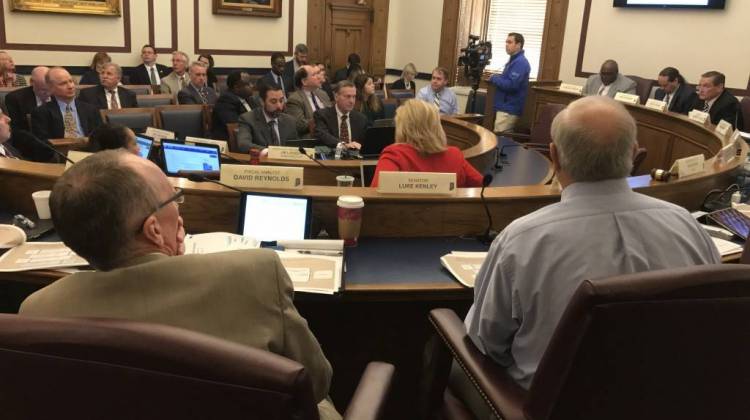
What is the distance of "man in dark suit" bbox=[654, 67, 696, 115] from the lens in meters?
6.52

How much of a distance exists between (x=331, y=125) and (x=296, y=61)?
12.6 feet

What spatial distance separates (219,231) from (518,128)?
6.38 m

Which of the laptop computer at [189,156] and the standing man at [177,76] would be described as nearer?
the laptop computer at [189,156]

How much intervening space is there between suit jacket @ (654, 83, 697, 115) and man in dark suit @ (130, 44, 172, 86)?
605cm

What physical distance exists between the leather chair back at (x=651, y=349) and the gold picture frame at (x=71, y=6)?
7.70m

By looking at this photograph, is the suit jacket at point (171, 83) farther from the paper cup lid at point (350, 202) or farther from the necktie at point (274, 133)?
the paper cup lid at point (350, 202)

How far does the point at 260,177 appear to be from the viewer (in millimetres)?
2148

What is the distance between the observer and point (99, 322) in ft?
2.70

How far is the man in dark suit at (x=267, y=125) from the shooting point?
4.54 meters

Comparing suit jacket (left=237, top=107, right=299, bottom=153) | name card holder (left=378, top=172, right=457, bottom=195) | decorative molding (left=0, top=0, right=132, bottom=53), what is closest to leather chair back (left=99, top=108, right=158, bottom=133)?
suit jacket (left=237, top=107, right=299, bottom=153)

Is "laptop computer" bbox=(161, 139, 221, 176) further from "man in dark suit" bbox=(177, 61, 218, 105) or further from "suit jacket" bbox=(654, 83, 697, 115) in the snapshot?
"suit jacket" bbox=(654, 83, 697, 115)

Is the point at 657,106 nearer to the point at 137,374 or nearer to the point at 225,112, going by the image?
the point at 225,112

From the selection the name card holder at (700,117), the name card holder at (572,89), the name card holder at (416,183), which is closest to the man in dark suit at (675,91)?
the name card holder at (572,89)

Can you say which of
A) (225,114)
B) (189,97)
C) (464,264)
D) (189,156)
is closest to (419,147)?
(464,264)
